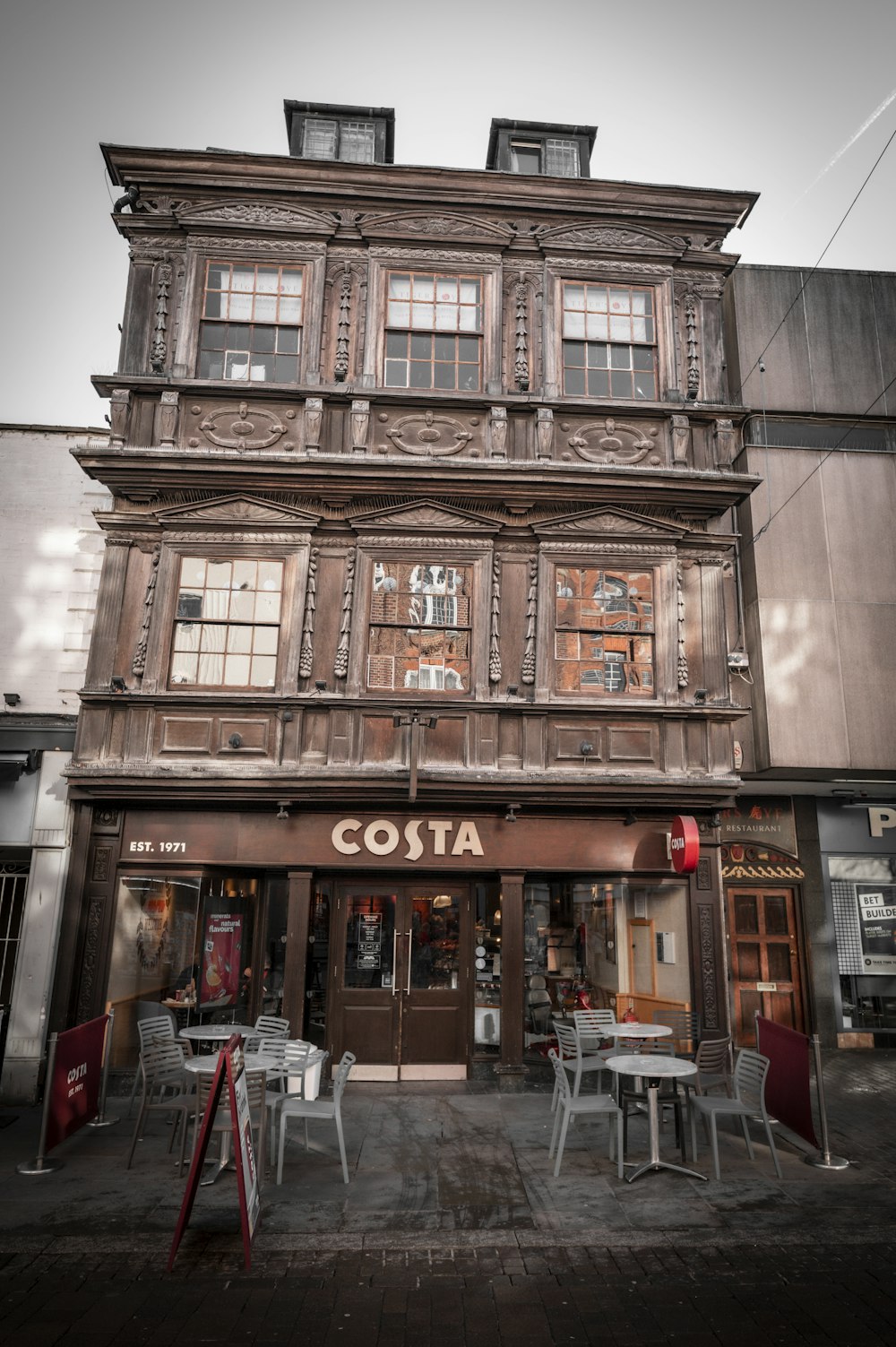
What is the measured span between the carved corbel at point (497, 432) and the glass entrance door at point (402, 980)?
5.99 m

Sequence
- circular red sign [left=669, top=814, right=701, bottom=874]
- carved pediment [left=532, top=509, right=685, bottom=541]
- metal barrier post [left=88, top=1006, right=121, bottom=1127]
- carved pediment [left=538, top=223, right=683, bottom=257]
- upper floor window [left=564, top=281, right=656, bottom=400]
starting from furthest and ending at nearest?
carved pediment [left=538, top=223, right=683, bottom=257] < upper floor window [left=564, top=281, right=656, bottom=400] < carved pediment [left=532, top=509, right=685, bottom=541] < circular red sign [left=669, top=814, right=701, bottom=874] < metal barrier post [left=88, top=1006, right=121, bottom=1127]

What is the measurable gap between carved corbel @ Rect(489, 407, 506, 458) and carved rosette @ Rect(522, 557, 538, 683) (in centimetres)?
159

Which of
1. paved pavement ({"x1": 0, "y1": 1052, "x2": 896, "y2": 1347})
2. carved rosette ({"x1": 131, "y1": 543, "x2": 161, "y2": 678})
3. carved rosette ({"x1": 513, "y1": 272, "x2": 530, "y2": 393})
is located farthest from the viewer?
carved rosette ({"x1": 513, "y1": 272, "x2": 530, "y2": 393})

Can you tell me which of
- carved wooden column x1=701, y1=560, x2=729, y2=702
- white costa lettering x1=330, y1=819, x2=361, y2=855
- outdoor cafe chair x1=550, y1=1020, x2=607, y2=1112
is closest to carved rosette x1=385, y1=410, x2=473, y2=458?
carved wooden column x1=701, y1=560, x2=729, y2=702

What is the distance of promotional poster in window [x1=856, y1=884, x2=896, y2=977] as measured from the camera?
1434cm

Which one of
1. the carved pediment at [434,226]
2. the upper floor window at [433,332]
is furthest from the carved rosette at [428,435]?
the carved pediment at [434,226]

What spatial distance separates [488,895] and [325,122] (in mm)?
12461

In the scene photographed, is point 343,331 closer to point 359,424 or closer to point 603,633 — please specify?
point 359,424

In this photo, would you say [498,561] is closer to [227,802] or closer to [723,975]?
[227,802]

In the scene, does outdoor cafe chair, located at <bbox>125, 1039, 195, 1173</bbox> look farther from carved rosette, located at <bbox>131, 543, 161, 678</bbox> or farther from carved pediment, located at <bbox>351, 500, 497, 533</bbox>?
carved pediment, located at <bbox>351, 500, 497, 533</bbox>

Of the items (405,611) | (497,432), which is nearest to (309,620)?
(405,611)

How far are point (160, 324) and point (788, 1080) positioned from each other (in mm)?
12191

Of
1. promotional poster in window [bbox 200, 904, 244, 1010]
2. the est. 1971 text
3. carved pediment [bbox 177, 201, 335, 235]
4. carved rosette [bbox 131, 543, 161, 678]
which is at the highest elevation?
carved pediment [bbox 177, 201, 335, 235]

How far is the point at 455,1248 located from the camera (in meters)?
6.39
